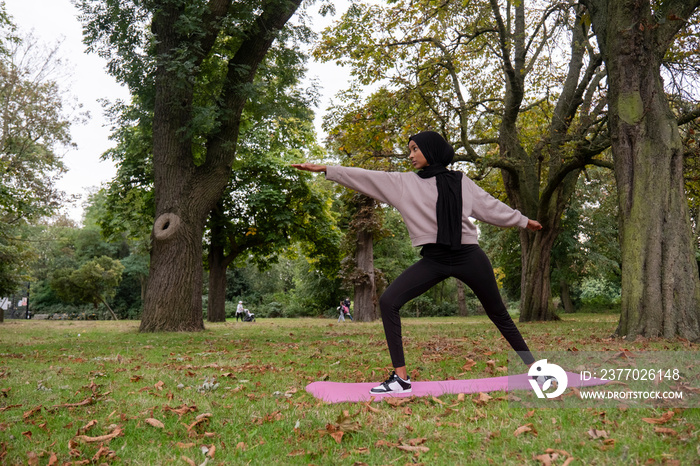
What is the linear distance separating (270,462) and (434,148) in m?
3.09

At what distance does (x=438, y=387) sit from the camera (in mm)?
4645

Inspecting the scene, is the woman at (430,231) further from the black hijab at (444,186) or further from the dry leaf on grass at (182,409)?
the dry leaf on grass at (182,409)

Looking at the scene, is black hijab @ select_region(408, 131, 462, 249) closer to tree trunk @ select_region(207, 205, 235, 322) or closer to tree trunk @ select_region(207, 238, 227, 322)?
tree trunk @ select_region(207, 205, 235, 322)

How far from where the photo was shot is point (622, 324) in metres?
8.81

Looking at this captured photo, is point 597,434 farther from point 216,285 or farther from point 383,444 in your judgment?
point 216,285

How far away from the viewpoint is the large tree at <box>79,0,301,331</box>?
490 inches

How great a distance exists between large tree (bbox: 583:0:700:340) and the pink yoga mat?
15.1 feet

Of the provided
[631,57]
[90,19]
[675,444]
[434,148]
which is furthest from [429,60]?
[675,444]

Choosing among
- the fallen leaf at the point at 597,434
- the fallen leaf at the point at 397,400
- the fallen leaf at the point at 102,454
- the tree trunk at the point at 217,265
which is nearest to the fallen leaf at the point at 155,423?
the fallen leaf at the point at 102,454

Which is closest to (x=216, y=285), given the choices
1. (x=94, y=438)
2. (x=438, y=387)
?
(x=438, y=387)

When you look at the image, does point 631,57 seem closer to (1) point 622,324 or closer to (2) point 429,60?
(1) point 622,324

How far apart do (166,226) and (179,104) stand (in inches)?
126

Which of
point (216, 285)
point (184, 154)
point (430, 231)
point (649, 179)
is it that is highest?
point (184, 154)

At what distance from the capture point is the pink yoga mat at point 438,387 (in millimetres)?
4379
